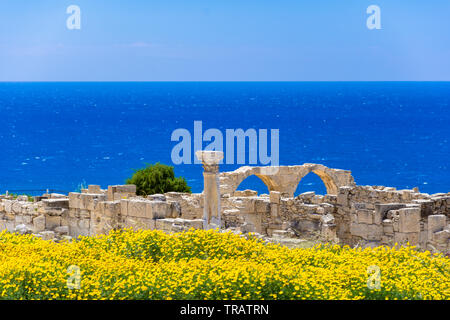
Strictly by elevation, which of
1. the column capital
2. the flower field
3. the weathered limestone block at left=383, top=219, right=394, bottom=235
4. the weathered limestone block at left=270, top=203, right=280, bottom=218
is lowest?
the flower field

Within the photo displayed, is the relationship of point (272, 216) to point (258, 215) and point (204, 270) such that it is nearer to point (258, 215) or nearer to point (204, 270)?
point (258, 215)

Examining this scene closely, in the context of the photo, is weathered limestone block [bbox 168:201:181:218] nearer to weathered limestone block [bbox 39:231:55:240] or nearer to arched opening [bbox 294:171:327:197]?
weathered limestone block [bbox 39:231:55:240]

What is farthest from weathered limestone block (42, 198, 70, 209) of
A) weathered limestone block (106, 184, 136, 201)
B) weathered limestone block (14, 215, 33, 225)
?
weathered limestone block (106, 184, 136, 201)

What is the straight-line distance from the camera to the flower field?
12.0 meters

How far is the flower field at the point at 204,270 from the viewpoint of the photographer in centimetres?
1195

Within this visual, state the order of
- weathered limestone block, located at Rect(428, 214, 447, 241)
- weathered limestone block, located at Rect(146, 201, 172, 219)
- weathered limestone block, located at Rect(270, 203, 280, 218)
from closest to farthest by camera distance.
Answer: weathered limestone block, located at Rect(428, 214, 447, 241) < weathered limestone block, located at Rect(146, 201, 172, 219) < weathered limestone block, located at Rect(270, 203, 280, 218)

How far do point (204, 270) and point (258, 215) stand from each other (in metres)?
10.6

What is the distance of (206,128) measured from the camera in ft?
412

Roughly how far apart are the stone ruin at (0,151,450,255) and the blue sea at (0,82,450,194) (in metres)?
27.8

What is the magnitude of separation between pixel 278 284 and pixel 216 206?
9.93m

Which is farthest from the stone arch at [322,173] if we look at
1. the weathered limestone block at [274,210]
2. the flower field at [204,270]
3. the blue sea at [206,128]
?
the flower field at [204,270]

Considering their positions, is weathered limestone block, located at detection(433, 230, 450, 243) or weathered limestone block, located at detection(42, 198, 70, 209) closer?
weathered limestone block, located at detection(433, 230, 450, 243)
